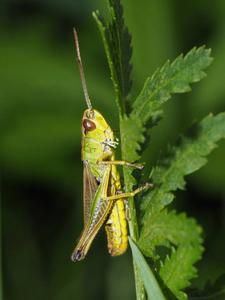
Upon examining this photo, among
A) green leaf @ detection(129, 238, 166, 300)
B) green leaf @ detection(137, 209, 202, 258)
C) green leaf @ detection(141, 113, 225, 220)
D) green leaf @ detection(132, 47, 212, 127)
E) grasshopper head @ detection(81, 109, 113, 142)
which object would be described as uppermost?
grasshopper head @ detection(81, 109, 113, 142)

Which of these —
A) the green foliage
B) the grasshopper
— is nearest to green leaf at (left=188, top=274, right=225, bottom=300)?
the green foliage

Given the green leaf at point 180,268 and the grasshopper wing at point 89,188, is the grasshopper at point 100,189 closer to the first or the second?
the grasshopper wing at point 89,188

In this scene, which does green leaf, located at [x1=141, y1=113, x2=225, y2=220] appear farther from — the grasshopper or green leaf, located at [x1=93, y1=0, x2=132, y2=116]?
the grasshopper

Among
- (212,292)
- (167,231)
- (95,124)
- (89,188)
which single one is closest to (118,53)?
(167,231)

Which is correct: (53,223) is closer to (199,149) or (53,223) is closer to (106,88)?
(106,88)

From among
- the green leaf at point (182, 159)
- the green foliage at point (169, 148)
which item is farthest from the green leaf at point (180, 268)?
the green leaf at point (182, 159)

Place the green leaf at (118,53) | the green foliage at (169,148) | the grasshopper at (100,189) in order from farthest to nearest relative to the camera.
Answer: the grasshopper at (100,189)
the green leaf at (118,53)
the green foliage at (169,148)
